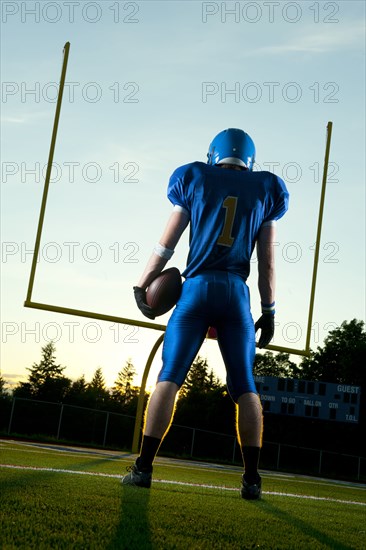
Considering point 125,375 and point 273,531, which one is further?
point 125,375

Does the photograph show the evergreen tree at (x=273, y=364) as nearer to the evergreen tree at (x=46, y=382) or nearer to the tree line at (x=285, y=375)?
the tree line at (x=285, y=375)

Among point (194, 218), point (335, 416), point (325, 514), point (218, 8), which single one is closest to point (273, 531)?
point (325, 514)

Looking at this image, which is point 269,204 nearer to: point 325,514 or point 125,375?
point 325,514

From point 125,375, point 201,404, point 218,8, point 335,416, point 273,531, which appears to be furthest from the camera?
point 125,375

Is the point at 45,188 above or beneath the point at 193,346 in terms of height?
above

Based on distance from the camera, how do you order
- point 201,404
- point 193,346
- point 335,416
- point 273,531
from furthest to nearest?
point 201,404 → point 335,416 → point 193,346 → point 273,531

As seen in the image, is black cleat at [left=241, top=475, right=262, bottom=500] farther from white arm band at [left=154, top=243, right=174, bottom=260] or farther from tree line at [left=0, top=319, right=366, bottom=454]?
tree line at [left=0, top=319, right=366, bottom=454]

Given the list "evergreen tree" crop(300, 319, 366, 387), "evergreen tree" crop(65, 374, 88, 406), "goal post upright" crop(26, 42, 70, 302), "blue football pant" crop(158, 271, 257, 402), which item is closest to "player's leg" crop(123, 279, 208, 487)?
"blue football pant" crop(158, 271, 257, 402)

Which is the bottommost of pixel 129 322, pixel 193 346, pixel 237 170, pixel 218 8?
pixel 193 346

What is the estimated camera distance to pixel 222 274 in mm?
3297

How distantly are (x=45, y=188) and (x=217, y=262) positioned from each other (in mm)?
1935

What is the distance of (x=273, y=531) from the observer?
2.45m

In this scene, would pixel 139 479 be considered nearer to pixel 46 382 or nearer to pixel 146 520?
pixel 146 520

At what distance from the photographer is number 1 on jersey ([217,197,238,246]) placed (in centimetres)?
334
